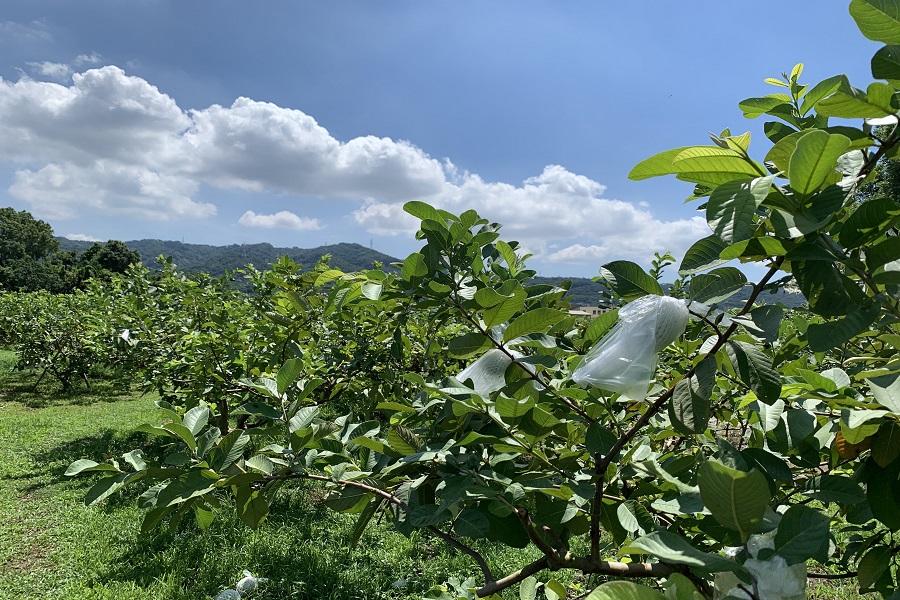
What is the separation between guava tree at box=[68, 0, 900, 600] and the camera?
0.49 m

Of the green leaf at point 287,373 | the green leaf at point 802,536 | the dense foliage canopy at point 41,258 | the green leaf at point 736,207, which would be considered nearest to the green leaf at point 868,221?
the green leaf at point 736,207

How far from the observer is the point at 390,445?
2.65ft

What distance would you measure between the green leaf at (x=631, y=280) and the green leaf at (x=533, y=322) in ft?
0.48

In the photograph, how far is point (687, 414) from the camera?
605 millimetres

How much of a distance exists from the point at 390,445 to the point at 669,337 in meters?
0.45

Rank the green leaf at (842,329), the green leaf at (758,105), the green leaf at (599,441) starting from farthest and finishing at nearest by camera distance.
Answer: the green leaf at (758,105)
the green leaf at (599,441)
the green leaf at (842,329)

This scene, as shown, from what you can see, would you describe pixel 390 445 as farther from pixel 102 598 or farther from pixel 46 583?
pixel 46 583

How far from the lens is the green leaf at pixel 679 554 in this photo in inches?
16.0

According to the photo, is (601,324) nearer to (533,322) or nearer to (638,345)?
(533,322)

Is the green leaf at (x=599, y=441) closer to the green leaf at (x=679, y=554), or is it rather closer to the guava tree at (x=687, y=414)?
the guava tree at (x=687, y=414)

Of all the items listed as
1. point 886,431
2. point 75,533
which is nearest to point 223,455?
point 886,431

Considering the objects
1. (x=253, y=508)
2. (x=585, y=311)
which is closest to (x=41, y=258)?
(x=585, y=311)

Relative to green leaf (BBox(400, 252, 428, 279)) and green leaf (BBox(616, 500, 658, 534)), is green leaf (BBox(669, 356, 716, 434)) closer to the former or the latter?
green leaf (BBox(616, 500, 658, 534))

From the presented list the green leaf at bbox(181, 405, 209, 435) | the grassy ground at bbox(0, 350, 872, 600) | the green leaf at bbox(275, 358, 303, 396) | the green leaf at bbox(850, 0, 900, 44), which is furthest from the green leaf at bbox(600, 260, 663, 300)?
the grassy ground at bbox(0, 350, 872, 600)
